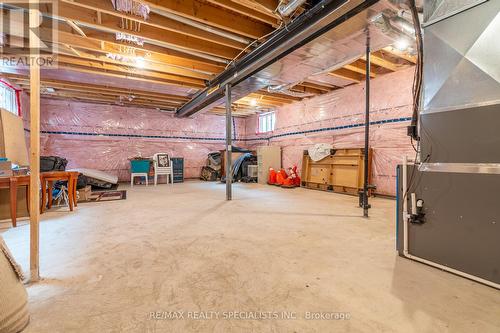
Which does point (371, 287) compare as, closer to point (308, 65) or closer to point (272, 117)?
point (308, 65)

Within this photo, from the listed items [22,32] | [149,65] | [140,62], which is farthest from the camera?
[149,65]

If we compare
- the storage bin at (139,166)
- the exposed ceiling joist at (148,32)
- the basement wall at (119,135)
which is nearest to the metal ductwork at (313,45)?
the exposed ceiling joist at (148,32)

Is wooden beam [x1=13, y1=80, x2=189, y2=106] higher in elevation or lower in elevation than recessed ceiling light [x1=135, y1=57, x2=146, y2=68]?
higher

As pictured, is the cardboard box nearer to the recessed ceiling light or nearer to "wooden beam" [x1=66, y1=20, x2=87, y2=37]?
the recessed ceiling light

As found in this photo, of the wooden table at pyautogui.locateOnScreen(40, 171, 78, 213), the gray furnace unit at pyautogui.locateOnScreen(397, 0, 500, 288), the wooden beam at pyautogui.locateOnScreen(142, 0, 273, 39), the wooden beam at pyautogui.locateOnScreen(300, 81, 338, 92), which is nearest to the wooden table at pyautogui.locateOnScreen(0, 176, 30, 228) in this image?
the wooden table at pyautogui.locateOnScreen(40, 171, 78, 213)

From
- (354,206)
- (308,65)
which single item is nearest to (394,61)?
(308,65)

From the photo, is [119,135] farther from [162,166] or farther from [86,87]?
[86,87]

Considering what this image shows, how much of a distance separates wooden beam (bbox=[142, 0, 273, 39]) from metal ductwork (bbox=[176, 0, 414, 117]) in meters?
0.27

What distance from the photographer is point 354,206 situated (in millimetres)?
3840

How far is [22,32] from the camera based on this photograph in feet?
10.0

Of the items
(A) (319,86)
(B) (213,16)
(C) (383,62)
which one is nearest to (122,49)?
(B) (213,16)

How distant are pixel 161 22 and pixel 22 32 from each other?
1927 millimetres

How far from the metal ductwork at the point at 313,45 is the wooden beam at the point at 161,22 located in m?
0.44

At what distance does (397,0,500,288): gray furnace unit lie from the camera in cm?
147
